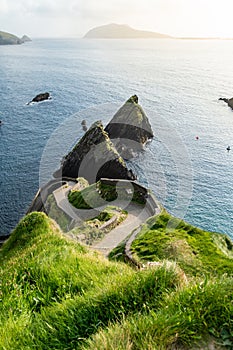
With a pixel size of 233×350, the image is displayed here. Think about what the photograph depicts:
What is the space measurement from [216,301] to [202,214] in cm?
5107

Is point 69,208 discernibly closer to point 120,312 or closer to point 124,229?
point 124,229

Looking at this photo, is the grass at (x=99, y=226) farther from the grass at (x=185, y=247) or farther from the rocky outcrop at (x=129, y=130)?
the rocky outcrop at (x=129, y=130)

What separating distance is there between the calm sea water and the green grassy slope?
43.8m

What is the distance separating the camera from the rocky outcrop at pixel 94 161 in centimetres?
6556

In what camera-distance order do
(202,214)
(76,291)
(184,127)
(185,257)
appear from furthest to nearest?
(184,127) < (202,214) < (185,257) < (76,291)

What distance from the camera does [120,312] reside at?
599 centimetres

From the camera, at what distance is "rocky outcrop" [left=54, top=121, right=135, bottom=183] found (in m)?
Answer: 65.6

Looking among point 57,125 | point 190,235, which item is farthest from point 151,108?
point 190,235

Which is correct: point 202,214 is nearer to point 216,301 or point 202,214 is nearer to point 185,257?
point 185,257

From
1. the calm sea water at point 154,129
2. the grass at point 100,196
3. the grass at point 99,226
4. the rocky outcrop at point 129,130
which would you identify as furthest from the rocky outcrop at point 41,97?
the grass at point 99,226

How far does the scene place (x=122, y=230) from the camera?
120 feet

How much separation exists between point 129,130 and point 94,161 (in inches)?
909

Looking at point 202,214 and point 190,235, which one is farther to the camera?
point 202,214

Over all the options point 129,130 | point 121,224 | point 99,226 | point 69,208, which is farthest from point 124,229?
point 129,130
